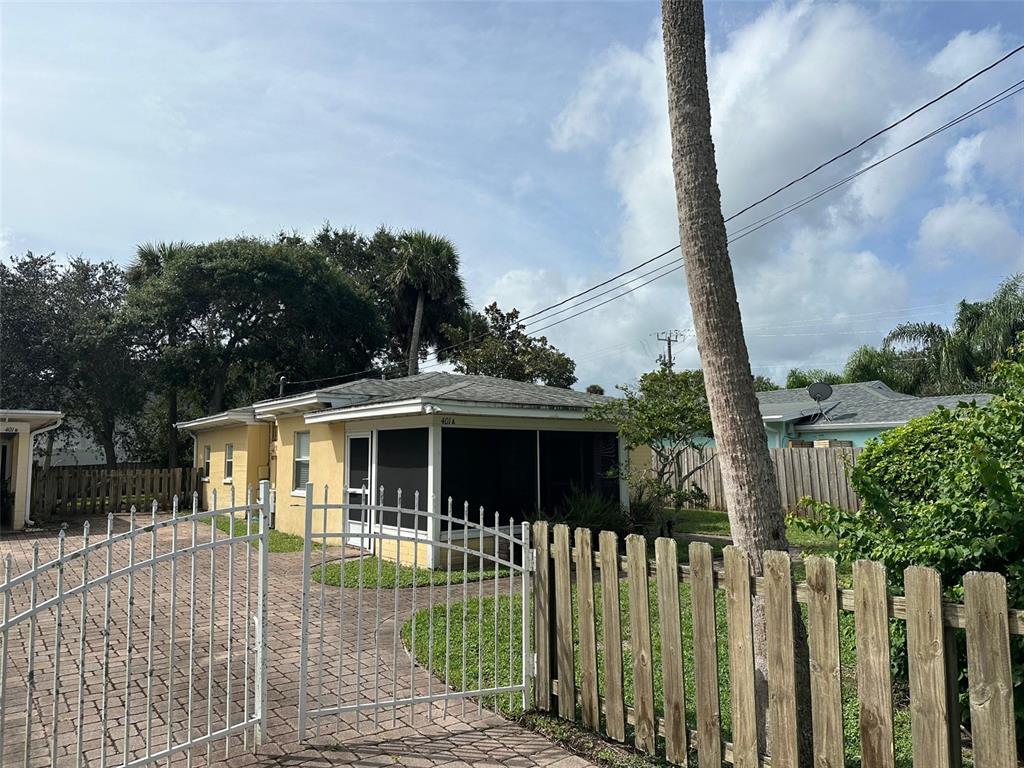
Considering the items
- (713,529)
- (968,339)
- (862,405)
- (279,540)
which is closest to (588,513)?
(713,529)

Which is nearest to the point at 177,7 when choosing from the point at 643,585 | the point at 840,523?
the point at 643,585

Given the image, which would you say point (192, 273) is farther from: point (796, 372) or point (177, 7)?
point (796, 372)

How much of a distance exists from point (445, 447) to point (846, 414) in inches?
632

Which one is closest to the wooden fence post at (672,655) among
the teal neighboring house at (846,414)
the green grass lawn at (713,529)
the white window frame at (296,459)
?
the green grass lawn at (713,529)

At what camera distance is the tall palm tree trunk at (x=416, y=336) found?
3031cm

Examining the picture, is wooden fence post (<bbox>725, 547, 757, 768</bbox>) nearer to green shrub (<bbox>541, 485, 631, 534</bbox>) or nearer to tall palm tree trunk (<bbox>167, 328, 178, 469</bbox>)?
green shrub (<bbox>541, 485, 631, 534</bbox>)

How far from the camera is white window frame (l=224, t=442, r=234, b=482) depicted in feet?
62.4

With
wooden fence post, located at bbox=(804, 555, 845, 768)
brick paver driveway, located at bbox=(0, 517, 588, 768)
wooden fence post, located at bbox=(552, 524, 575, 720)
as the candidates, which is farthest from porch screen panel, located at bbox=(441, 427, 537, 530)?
wooden fence post, located at bbox=(804, 555, 845, 768)

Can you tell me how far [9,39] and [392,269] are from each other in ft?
86.9

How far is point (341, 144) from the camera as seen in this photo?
10.2 m

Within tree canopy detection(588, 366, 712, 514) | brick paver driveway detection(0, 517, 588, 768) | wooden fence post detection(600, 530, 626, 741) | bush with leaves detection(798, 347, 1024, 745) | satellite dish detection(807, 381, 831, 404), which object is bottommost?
brick paver driveway detection(0, 517, 588, 768)

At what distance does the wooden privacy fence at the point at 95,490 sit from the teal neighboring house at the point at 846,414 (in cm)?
1889

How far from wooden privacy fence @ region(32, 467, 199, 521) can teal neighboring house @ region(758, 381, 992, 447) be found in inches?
744

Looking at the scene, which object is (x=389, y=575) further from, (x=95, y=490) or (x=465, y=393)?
(x=95, y=490)
